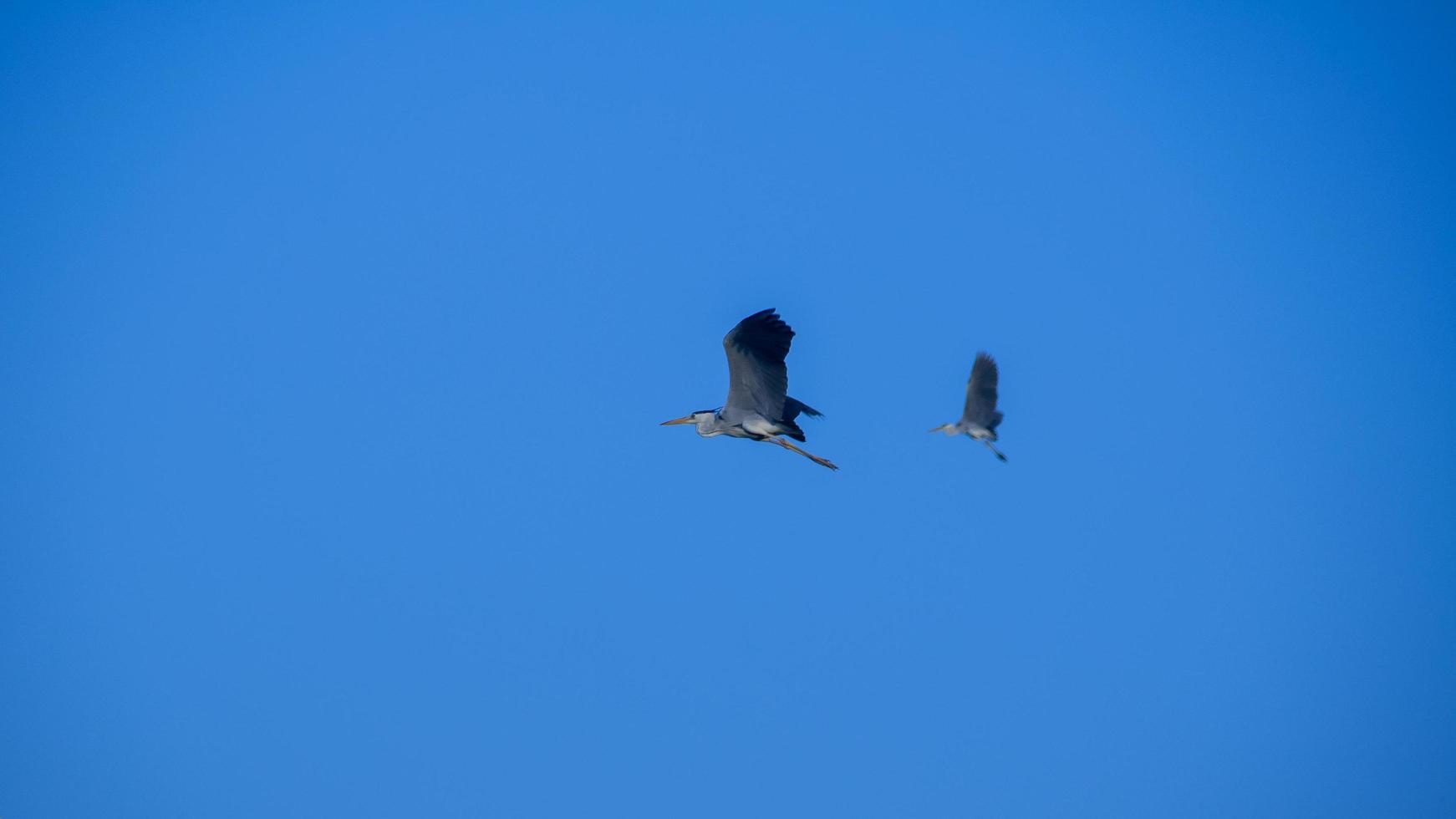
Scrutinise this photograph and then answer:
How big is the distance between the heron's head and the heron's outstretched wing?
5946 millimetres

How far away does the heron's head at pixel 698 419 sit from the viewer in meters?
18.3

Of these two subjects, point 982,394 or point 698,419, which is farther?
point 982,394

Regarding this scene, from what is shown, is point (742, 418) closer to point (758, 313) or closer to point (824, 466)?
point (824, 466)

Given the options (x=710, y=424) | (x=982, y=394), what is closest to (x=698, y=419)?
(x=710, y=424)

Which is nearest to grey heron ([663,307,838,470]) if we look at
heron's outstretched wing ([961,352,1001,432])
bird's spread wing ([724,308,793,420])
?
bird's spread wing ([724,308,793,420])

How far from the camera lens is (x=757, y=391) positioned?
55.9ft

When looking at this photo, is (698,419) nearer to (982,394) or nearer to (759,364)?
(759,364)

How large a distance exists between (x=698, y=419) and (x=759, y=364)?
246cm

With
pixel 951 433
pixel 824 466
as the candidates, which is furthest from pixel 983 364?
pixel 824 466

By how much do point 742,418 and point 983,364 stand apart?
249 inches

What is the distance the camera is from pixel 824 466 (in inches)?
707

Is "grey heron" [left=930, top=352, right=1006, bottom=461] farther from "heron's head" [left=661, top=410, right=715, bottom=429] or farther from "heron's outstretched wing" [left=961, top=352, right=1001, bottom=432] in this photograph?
"heron's head" [left=661, top=410, right=715, bottom=429]

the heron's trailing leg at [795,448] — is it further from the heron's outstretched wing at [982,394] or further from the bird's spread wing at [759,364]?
the heron's outstretched wing at [982,394]

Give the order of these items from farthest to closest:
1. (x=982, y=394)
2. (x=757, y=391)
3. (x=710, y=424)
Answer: (x=982, y=394), (x=710, y=424), (x=757, y=391)
